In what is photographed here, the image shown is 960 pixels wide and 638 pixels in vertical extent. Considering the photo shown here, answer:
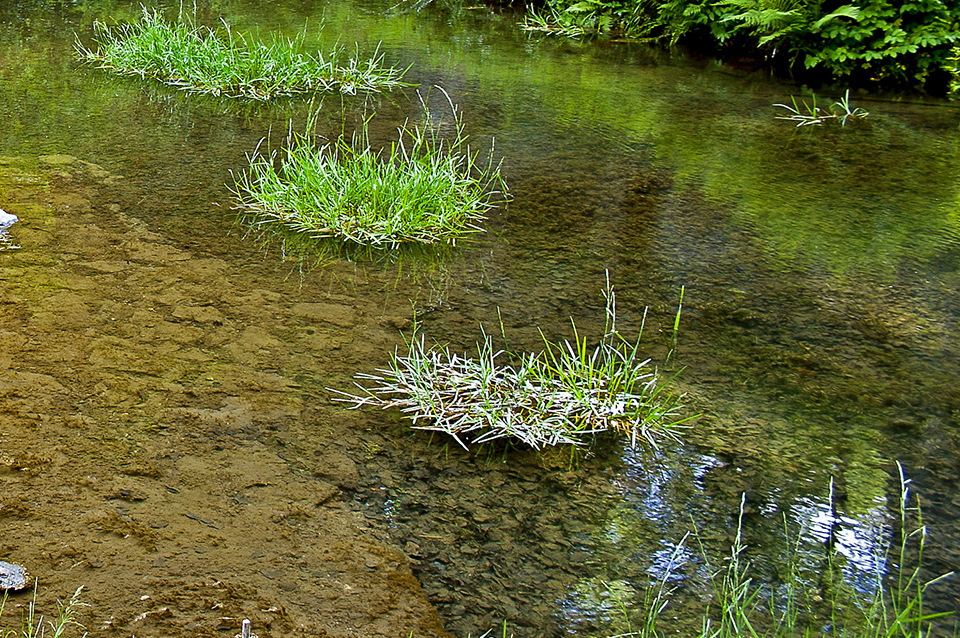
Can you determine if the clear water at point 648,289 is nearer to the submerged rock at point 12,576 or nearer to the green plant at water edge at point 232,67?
the green plant at water edge at point 232,67

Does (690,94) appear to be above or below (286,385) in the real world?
above

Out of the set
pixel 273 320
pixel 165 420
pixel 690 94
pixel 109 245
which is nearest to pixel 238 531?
pixel 165 420

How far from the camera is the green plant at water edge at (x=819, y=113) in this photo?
20.7ft

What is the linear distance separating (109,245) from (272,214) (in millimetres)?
828

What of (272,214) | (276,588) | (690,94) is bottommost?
(276,588)

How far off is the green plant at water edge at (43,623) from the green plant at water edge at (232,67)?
4944 mm

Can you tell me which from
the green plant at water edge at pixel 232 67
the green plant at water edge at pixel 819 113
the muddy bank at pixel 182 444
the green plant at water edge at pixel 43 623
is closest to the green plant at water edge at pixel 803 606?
the muddy bank at pixel 182 444

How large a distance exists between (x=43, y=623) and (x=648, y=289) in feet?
8.38

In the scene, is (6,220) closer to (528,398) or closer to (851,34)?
(528,398)

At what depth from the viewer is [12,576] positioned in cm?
200

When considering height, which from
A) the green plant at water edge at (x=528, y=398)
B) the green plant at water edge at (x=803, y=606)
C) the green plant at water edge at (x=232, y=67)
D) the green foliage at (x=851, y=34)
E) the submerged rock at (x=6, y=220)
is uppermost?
the green foliage at (x=851, y=34)

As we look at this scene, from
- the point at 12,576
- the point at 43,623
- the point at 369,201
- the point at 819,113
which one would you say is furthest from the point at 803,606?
the point at 819,113

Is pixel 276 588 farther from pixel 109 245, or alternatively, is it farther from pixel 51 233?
pixel 51 233

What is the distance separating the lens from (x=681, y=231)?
14.1 ft
